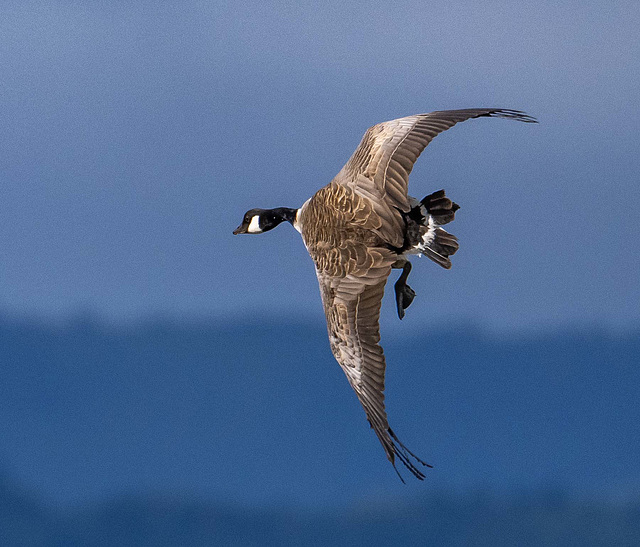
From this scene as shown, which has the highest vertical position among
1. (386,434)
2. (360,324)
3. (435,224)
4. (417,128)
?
(417,128)

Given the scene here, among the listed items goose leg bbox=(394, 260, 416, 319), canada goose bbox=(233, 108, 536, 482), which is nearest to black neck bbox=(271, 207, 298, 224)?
canada goose bbox=(233, 108, 536, 482)

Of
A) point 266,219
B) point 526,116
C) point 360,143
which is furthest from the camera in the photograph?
point 266,219

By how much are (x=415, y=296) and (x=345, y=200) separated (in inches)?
23.3

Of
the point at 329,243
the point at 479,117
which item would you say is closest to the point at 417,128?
the point at 479,117

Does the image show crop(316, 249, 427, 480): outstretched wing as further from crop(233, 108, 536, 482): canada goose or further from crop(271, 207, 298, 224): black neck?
crop(271, 207, 298, 224): black neck

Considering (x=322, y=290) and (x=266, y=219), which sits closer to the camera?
(x=322, y=290)

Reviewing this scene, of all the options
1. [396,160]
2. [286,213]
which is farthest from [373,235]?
[286,213]

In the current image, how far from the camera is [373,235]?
479cm

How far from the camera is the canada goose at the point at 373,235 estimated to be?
15.5 feet

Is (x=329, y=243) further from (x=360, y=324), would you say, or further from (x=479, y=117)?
(x=479, y=117)

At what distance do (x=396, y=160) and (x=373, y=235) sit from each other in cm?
33

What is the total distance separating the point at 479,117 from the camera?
469 cm

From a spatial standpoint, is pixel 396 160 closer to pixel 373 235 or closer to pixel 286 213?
pixel 373 235

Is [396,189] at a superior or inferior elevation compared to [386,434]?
superior
